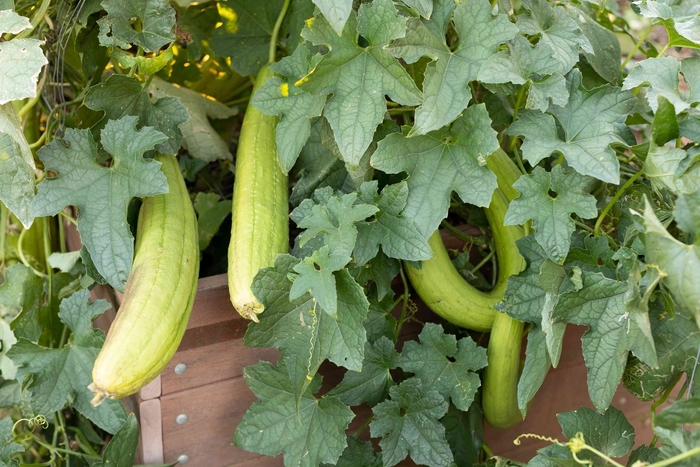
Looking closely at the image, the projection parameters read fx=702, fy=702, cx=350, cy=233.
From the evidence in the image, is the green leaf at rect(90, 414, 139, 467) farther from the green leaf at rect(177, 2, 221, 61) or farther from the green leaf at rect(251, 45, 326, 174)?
the green leaf at rect(177, 2, 221, 61)

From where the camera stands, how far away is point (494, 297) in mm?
1123

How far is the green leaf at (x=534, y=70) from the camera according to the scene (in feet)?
2.89

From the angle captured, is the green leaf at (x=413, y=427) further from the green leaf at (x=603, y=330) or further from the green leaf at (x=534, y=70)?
the green leaf at (x=534, y=70)

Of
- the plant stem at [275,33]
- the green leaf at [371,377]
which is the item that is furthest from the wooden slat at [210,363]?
the plant stem at [275,33]

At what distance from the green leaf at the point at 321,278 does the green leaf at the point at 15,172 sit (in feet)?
1.21

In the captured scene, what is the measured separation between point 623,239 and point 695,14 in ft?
1.12

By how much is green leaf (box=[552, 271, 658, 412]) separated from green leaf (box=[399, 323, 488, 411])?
0.20 meters

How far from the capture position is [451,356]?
3.65ft

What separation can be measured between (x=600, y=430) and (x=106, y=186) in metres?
0.75

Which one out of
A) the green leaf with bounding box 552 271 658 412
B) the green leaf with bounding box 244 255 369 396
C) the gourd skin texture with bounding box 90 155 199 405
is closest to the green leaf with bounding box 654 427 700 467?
the green leaf with bounding box 552 271 658 412

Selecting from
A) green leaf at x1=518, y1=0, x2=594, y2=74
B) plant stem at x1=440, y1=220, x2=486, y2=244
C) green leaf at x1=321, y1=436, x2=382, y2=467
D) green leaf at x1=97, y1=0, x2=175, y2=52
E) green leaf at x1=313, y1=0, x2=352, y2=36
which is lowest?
green leaf at x1=321, y1=436, x2=382, y2=467

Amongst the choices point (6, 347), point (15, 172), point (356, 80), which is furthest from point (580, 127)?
point (6, 347)

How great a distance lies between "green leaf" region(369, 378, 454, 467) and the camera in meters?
1.04

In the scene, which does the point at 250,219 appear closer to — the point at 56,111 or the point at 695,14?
the point at 56,111
